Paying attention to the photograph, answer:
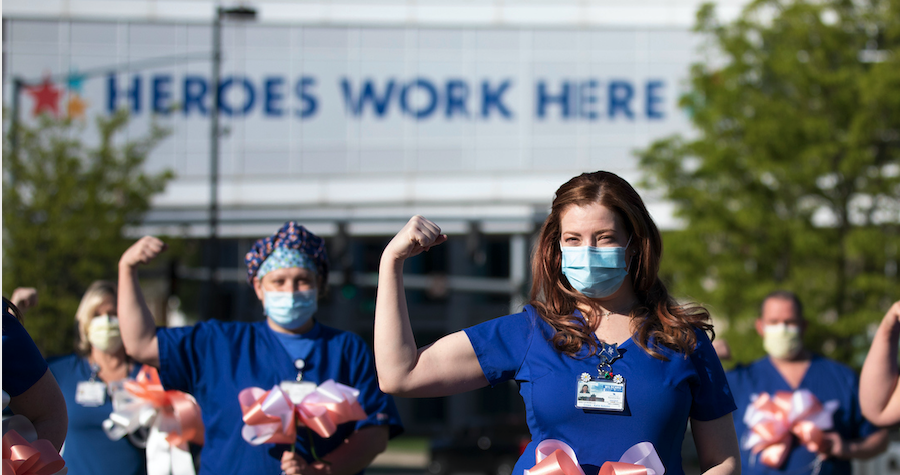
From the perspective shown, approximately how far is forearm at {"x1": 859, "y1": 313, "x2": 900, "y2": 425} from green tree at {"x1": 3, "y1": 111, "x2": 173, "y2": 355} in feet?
43.2

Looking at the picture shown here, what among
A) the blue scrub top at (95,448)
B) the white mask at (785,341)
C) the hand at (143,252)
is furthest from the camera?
the white mask at (785,341)

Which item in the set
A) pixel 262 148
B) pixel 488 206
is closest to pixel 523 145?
pixel 488 206

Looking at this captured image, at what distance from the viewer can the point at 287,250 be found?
12.1 feet

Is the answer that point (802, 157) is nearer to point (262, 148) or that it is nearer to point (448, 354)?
point (448, 354)

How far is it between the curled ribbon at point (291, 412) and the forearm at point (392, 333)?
1.12 meters

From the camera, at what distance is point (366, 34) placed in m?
26.2

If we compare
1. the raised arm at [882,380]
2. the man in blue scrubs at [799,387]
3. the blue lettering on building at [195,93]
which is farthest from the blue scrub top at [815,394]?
the blue lettering on building at [195,93]

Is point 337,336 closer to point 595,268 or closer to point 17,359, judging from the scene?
point 17,359

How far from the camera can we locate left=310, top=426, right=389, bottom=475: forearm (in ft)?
11.4

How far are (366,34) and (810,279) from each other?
17.0 m

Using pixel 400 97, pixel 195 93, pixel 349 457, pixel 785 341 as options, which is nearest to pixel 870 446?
pixel 785 341

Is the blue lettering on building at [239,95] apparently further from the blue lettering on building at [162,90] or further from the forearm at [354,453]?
the forearm at [354,453]

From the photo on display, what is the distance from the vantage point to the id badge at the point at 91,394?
4539mm

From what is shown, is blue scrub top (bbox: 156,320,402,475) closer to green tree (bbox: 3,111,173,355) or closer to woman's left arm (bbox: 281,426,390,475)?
woman's left arm (bbox: 281,426,390,475)
